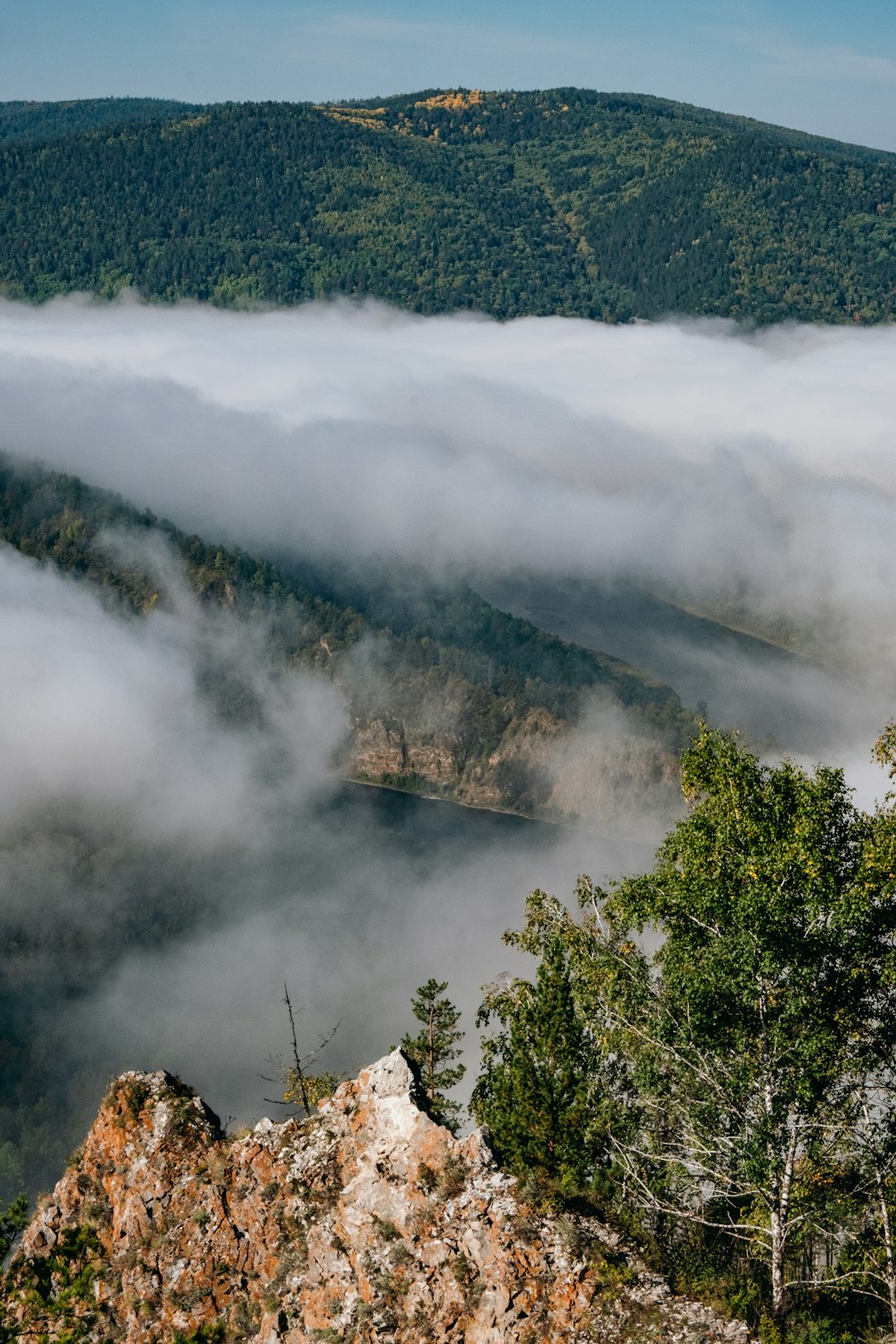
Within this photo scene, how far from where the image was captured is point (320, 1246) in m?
28.8

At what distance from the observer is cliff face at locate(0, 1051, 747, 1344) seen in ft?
86.3

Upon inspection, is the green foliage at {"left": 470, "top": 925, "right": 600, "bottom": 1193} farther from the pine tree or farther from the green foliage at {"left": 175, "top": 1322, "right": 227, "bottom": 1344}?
the green foliage at {"left": 175, "top": 1322, "right": 227, "bottom": 1344}

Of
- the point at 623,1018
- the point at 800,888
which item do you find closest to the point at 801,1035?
the point at 800,888

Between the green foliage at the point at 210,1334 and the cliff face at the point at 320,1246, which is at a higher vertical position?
the cliff face at the point at 320,1246

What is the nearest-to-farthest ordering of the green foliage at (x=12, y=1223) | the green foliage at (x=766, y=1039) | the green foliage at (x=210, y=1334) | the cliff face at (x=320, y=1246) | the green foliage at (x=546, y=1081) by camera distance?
the green foliage at (x=766, y=1039)
the cliff face at (x=320, y=1246)
the green foliage at (x=12, y=1223)
the green foliage at (x=210, y=1334)
the green foliage at (x=546, y=1081)

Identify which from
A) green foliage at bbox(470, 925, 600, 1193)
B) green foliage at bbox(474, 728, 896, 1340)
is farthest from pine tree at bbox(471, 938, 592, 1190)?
green foliage at bbox(474, 728, 896, 1340)

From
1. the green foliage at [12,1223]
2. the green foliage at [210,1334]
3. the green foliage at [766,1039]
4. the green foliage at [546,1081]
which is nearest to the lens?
the green foliage at [766,1039]

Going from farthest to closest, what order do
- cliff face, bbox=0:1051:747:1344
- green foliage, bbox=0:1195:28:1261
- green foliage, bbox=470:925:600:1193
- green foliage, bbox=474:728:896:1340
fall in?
green foliage, bbox=470:925:600:1193 < green foliage, bbox=0:1195:28:1261 < cliff face, bbox=0:1051:747:1344 < green foliage, bbox=474:728:896:1340

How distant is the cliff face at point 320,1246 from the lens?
26.3 m

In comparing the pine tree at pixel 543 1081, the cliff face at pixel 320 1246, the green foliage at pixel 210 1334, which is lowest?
the green foliage at pixel 210 1334

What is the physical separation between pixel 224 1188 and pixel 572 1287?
8969mm

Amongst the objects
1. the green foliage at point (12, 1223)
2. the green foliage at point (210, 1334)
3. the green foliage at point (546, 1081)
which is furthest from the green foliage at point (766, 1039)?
the green foliage at point (12, 1223)

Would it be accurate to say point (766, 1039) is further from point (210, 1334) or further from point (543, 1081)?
point (210, 1334)

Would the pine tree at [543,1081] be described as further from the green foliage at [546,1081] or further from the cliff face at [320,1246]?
the cliff face at [320,1246]
